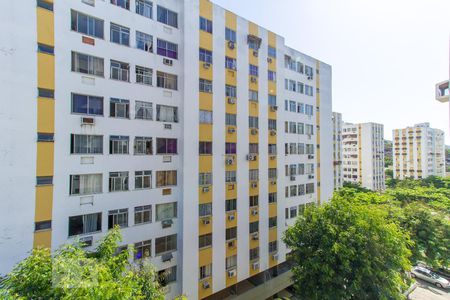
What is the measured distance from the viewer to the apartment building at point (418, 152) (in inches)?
2446

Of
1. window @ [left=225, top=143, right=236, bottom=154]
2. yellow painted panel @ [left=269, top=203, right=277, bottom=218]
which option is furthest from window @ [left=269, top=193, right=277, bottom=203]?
window @ [left=225, top=143, right=236, bottom=154]

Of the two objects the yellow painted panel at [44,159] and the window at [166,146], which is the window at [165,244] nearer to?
the window at [166,146]

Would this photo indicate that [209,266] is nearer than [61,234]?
No

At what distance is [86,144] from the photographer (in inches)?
426

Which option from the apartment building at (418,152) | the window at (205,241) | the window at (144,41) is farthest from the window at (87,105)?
the apartment building at (418,152)

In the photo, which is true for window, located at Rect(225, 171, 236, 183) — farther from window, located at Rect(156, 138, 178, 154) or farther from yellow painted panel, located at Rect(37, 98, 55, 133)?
yellow painted panel, located at Rect(37, 98, 55, 133)

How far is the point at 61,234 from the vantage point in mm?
10078

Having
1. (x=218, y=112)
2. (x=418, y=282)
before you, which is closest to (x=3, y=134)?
(x=218, y=112)

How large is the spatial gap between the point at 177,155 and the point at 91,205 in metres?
4.99

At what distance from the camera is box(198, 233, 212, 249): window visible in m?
13.6

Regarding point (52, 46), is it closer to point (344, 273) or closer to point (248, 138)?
point (248, 138)

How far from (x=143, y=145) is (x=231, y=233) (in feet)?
26.3

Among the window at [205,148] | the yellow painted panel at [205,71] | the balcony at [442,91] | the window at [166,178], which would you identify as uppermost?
the yellow painted panel at [205,71]

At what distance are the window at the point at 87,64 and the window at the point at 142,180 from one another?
17.5 feet
